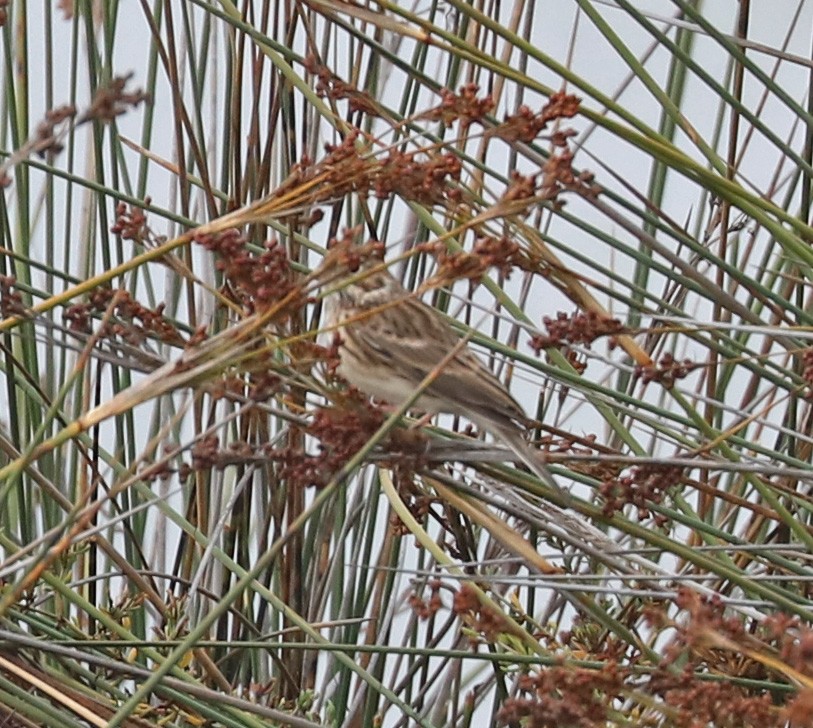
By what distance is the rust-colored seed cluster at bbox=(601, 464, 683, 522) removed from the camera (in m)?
1.78

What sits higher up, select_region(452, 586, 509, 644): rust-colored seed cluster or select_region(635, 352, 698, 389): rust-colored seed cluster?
select_region(635, 352, 698, 389): rust-colored seed cluster

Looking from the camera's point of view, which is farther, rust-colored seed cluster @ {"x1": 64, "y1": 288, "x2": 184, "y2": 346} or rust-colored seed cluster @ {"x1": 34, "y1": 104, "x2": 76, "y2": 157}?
rust-colored seed cluster @ {"x1": 64, "y1": 288, "x2": 184, "y2": 346}

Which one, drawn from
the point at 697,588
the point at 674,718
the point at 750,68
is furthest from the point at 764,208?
the point at 674,718

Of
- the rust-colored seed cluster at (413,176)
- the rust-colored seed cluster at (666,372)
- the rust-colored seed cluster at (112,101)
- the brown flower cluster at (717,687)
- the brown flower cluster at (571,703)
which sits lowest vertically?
the brown flower cluster at (571,703)

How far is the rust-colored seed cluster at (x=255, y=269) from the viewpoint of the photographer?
1414mm

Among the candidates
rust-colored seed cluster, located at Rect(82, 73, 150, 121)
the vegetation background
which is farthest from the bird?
rust-colored seed cluster, located at Rect(82, 73, 150, 121)

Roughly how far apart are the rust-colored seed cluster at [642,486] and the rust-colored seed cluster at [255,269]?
1.69ft

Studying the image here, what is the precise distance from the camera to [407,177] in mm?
1623

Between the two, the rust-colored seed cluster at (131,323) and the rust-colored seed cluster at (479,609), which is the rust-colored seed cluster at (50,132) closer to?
the rust-colored seed cluster at (131,323)

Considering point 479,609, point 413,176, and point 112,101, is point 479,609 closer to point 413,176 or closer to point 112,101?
point 413,176

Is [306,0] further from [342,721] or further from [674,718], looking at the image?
[342,721]

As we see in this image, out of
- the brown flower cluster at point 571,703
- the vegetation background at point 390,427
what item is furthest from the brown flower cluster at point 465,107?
the brown flower cluster at point 571,703

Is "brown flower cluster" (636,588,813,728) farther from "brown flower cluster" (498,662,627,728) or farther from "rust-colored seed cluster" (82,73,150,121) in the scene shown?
"rust-colored seed cluster" (82,73,150,121)

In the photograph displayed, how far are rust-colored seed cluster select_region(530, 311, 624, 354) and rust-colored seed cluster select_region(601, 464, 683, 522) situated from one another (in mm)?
178
